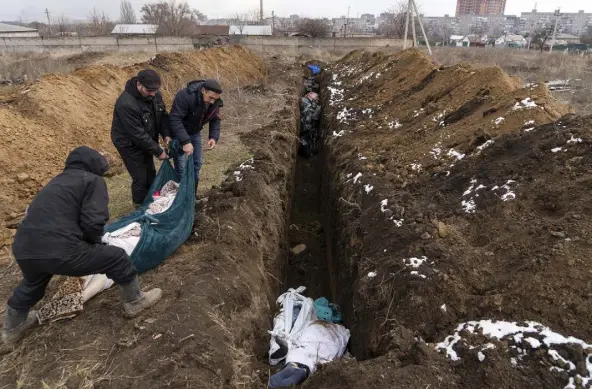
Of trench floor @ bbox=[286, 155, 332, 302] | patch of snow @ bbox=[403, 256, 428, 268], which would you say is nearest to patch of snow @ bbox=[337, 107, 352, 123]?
trench floor @ bbox=[286, 155, 332, 302]

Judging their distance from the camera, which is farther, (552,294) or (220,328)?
(220,328)

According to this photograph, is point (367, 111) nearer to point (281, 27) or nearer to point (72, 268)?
point (72, 268)

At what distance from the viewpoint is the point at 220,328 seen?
3.48 metres

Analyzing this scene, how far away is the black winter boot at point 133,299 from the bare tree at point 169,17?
170 feet

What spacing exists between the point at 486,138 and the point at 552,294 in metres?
3.06

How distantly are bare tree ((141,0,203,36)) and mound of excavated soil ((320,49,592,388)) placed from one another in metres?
49.7

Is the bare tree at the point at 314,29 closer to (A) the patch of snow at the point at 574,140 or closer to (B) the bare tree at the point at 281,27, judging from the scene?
(B) the bare tree at the point at 281,27

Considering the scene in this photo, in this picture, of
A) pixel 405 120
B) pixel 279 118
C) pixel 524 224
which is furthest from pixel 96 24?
pixel 524 224

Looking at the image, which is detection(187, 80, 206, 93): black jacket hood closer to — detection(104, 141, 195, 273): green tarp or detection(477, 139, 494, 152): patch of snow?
detection(104, 141, 195, 273): green tarp

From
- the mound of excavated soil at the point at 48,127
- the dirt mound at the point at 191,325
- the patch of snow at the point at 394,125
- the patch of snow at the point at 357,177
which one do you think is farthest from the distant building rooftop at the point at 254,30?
the dirt mound at the point at 191,325

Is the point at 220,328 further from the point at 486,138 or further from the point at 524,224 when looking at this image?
the point at 486,138

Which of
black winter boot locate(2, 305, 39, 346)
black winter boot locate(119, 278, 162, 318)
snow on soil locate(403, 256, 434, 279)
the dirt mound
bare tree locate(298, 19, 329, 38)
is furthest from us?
bare tree locate(298, 19, 329, 38)

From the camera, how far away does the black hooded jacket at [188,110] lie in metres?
4.86

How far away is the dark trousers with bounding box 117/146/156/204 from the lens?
479 cm
